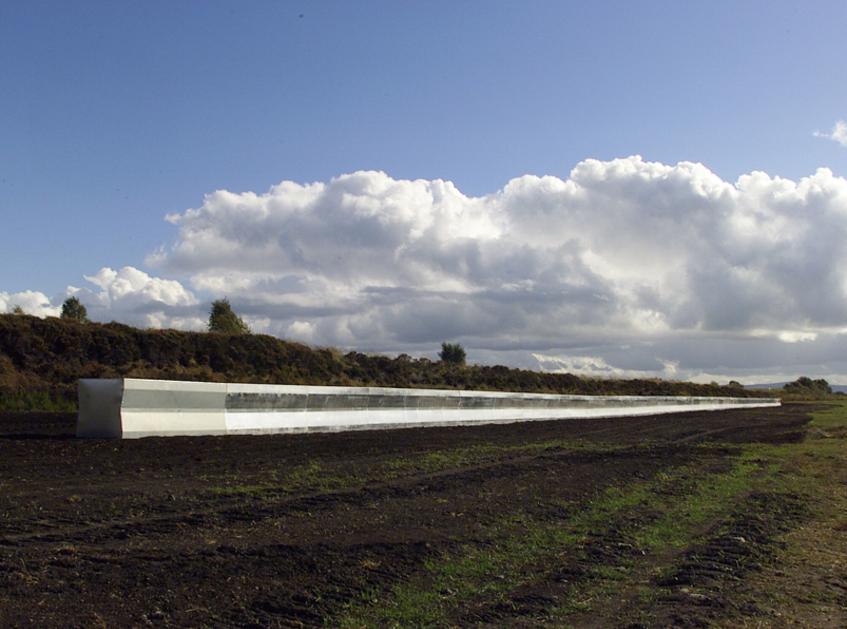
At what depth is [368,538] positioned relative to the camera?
8445mm

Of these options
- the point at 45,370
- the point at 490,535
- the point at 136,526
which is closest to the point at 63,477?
the point at 136,526

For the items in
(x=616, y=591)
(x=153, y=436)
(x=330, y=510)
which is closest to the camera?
(x=616, y=591)

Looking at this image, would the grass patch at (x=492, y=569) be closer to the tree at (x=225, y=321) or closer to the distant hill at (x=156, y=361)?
the distant hill at (x=156, y=361)

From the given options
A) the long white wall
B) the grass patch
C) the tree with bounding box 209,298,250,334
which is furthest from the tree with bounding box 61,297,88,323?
the grass patch

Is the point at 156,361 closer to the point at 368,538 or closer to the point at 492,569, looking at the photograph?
the point at 368,538

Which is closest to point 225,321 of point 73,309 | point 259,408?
point 73,309

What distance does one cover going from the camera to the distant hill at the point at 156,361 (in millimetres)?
30891

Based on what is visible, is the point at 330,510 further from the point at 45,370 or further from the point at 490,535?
the point at 45,370

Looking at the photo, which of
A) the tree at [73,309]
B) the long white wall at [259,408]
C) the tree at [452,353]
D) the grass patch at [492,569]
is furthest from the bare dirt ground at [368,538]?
the tree at [452,353]

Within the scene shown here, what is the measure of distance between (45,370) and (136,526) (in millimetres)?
26126

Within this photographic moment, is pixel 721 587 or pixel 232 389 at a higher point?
A: pixel 232 389

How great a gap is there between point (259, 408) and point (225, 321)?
1305 inches

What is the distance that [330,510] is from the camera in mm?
9938

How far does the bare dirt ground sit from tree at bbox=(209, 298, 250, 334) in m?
35.8
